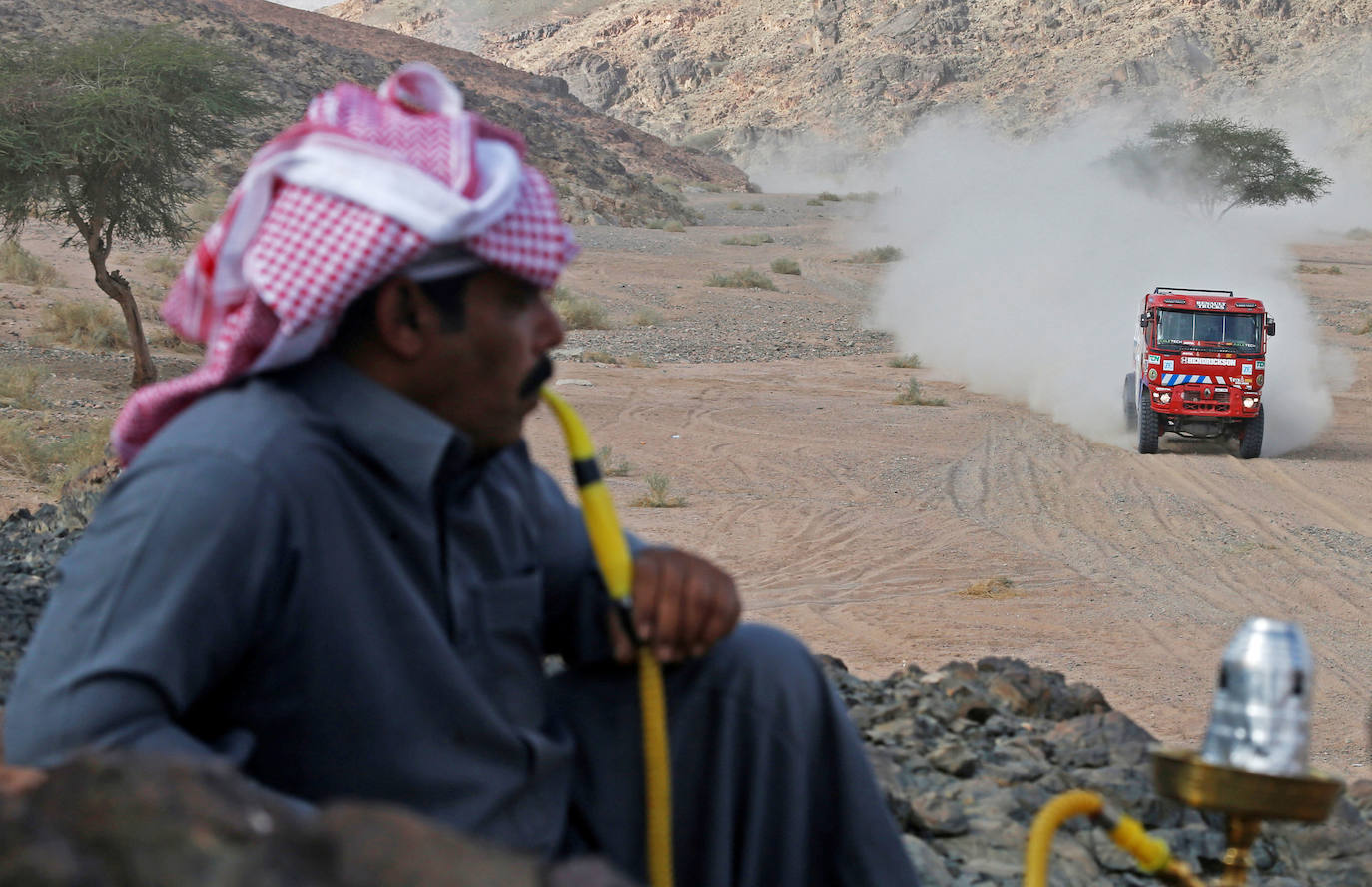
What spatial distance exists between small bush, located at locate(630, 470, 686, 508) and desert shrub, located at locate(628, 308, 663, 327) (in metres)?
12.2

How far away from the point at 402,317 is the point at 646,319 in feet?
70.9

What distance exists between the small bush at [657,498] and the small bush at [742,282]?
55.8 ft

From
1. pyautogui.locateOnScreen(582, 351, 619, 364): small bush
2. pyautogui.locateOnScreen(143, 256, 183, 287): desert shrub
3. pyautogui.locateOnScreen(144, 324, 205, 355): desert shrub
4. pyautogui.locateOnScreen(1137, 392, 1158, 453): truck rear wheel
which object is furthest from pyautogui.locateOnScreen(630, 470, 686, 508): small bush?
pyautogui.locateOnScreen(143, 256, 183, 287): desert shrub

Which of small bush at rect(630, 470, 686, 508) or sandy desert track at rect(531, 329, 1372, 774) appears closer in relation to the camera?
sandy desert track at rect(531, 329, 1372, 774)

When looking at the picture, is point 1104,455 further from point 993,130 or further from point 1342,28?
point 1342,28

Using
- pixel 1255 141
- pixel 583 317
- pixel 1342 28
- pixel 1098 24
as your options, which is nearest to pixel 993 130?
pixel 1098 24

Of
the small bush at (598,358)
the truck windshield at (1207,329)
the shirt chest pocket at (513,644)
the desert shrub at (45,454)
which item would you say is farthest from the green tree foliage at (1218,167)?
the shirt chest pocket at (513,644)

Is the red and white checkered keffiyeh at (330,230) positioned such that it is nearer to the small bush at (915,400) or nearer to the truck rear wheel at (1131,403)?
the truck rear wheel at (1131,403)

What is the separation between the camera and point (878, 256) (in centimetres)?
3422

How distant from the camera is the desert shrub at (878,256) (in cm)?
3395

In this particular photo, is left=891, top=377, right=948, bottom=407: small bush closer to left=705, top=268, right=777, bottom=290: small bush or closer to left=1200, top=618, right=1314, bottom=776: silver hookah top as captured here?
left=705, top=268, right=777, bottom=290: small bush

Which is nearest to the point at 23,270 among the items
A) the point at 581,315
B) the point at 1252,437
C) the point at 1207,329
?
the point at 581,315

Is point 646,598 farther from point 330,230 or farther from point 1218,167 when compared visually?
point 1218,167

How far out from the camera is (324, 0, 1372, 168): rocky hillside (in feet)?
213
